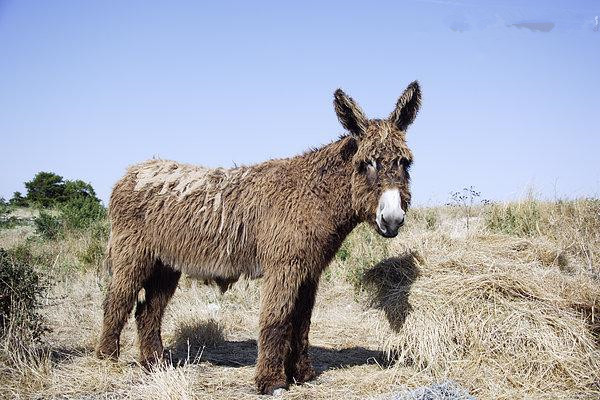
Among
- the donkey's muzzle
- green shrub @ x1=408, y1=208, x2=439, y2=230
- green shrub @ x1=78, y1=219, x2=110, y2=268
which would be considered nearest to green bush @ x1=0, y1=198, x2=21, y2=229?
green shrub @ x1=78, y1=219, x2=110, y2=268

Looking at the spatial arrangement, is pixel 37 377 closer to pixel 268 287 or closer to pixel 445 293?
pixel 268 287

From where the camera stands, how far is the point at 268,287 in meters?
4.52

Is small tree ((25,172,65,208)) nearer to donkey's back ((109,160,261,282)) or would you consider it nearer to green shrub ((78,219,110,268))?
green shrub ((78,219,110,268))

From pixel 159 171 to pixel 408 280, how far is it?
3036 mm

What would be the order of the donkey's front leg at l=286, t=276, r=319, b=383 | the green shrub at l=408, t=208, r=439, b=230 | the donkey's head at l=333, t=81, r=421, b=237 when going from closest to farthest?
the donkey's head at l=333, t=81, r=421, b=237 → the donkey's front leg at l=286, t=276, r=319, b=383 → the green shrub at l=408, t=208, r=439, b=230

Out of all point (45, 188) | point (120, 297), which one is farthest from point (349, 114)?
point (45, 188)

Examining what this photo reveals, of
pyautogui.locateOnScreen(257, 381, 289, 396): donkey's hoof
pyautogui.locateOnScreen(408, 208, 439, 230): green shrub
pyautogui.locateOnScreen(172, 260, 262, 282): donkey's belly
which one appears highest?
Answer: pyautogui.locateOnScreen(408, 208, 439, 230): green shrub

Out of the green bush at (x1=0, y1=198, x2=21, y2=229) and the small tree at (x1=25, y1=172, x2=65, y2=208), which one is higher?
the small tree at (x1=25, y1=172, x2=65, y2=208)

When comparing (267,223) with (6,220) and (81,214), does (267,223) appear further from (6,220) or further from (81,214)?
(6,220)

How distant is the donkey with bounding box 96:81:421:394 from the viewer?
4.43 metres

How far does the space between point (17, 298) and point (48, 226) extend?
7695 mm

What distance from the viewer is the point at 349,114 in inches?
180

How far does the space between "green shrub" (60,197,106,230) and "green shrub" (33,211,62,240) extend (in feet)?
0.67

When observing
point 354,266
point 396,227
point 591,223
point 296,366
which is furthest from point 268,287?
point 591,223
